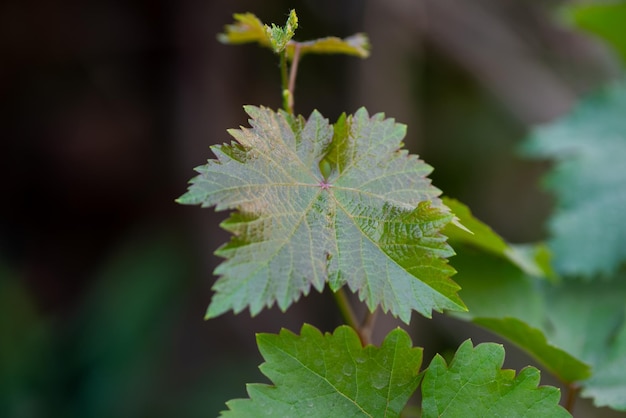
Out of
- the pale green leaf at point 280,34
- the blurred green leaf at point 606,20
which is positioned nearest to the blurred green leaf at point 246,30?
the pale green leaf at point 280,34

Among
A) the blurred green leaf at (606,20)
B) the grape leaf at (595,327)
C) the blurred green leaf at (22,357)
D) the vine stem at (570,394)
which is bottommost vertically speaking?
the blurred green leaf at (22,357)

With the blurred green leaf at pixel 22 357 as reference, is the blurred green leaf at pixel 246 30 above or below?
above

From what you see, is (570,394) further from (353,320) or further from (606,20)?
(606,20)

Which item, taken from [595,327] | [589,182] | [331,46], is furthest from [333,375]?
[589,182]

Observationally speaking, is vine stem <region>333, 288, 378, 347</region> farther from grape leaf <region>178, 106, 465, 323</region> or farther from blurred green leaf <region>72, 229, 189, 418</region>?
blurred green leaf <region>72, 229, 189, 418</region>

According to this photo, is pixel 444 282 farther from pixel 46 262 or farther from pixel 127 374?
pixel 46 262

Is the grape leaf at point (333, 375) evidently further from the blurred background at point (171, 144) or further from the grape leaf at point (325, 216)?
the blurred background at point (171, 144)

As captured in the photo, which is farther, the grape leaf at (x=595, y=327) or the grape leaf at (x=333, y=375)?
the grape leaf at (x=595, y=327)
